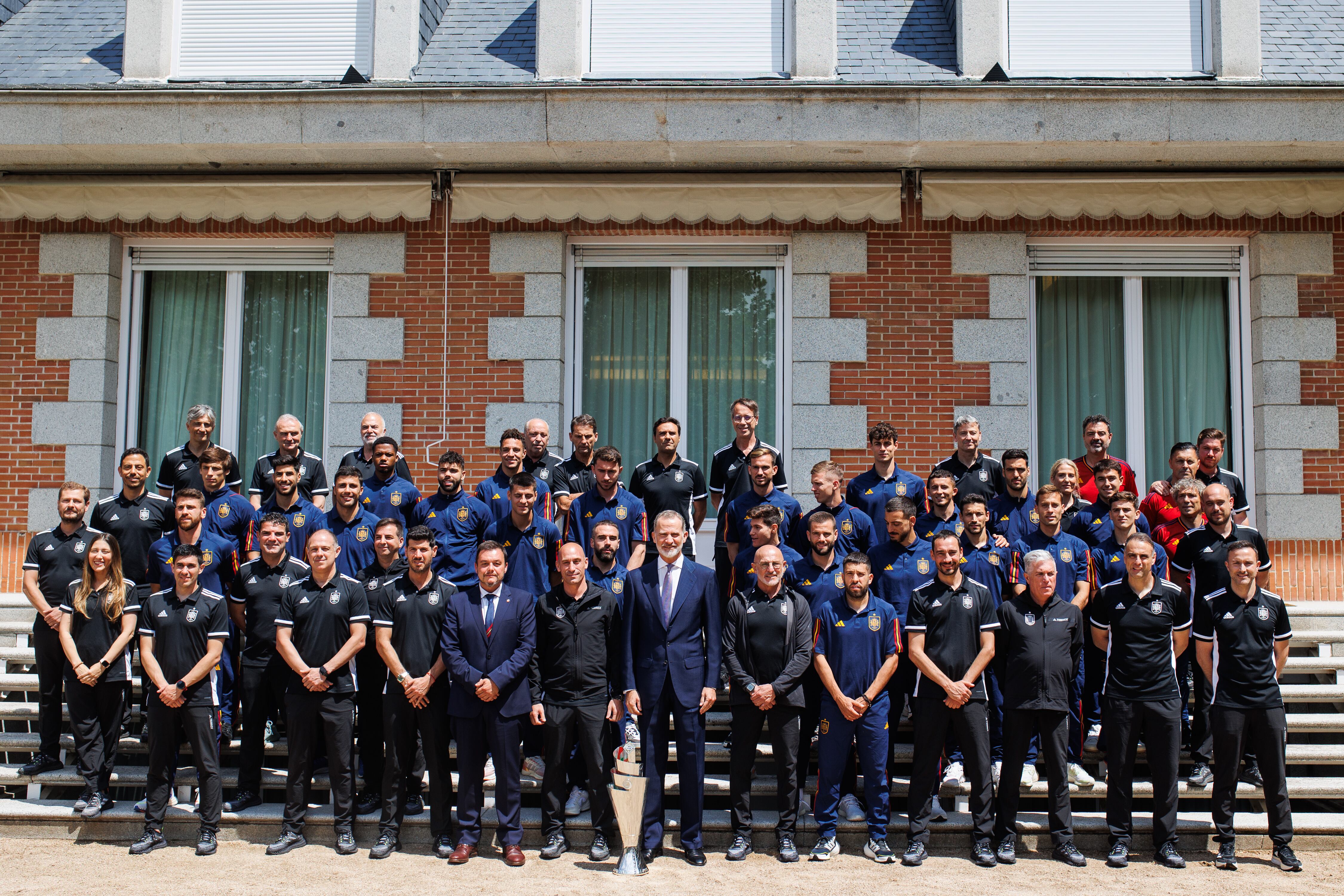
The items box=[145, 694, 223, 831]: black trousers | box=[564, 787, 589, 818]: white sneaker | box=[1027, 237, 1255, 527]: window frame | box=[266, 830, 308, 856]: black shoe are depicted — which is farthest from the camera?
box=[1027, 237, 1255, 527]: window frame

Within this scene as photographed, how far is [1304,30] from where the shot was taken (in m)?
9.84

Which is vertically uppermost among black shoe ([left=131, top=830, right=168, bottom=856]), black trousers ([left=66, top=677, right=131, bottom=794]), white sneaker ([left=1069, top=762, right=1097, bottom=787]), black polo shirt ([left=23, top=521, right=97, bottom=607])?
black polo shirt ([left=23, top=521, right=97, bottom=607])

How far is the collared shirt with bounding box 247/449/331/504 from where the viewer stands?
316 inches

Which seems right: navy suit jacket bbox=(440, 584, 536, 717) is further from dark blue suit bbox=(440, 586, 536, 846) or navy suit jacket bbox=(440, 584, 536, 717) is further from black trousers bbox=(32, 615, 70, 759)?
black trousers bbox=(32, 615, 70, 759)

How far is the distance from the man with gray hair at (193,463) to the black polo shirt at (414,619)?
207 centimetres

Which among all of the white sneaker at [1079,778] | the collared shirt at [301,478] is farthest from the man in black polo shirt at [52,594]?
the white sneaker at [1079,778]

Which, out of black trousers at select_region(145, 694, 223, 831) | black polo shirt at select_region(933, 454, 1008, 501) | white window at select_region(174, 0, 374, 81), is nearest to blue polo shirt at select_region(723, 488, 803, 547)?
black polo shirt at select_region(933, 454, 1008, 501)

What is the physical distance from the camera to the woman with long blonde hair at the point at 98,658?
274 inches

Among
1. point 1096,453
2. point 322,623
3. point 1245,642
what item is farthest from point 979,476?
point 322,623

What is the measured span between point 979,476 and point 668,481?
2.25 meters

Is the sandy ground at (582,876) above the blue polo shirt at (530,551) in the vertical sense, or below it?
below

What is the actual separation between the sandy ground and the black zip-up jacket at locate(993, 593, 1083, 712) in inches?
37.7

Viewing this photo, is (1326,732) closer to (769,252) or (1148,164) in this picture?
(1148,164)

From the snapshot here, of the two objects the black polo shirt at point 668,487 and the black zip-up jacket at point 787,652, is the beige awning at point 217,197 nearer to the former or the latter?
the black polo shirt at point 668,487
